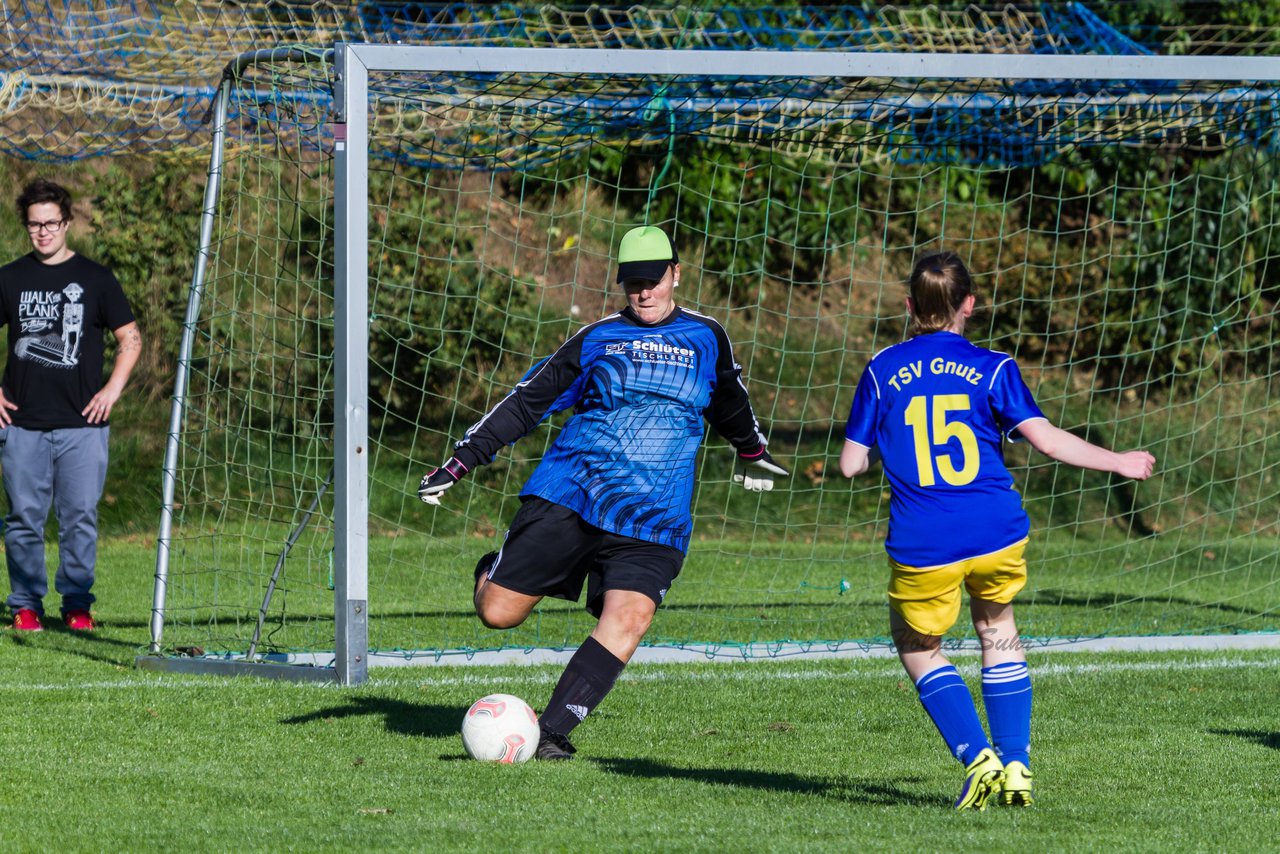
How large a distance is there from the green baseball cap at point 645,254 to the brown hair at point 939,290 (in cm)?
103

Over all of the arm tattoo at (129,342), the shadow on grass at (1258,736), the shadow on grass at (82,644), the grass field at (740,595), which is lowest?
the grass field at (740,595)

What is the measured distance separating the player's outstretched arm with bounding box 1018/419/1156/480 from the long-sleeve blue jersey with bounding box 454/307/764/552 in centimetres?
135

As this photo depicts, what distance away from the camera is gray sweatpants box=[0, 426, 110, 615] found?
782 cm

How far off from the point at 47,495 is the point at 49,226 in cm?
136

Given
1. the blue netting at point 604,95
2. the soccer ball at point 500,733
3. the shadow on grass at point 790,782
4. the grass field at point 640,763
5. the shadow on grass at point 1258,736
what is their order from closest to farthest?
1. the grass field at point 640,763
2. the shadow on grass at point 790,782
3. the soccer ball at point 500,733
4. the shadow on grass at point 1258,736
5. the blue netting at point 604,95

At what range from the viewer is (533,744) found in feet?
17.1

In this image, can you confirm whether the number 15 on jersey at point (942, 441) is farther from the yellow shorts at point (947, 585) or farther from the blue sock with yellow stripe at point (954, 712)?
the blue sock with yellow stripe at point (954, 712)

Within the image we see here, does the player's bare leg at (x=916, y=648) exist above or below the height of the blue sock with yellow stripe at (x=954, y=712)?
above

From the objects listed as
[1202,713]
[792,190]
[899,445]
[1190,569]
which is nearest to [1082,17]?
[792,190]

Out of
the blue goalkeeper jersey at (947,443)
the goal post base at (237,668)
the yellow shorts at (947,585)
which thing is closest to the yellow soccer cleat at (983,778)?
the yellow shorts at (947,585)

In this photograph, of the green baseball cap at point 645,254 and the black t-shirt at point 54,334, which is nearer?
the green baseball cap at point 645,254

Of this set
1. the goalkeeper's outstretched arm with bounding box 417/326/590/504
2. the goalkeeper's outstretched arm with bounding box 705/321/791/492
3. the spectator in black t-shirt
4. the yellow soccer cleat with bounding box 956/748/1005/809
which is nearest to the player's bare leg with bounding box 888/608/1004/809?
the yellow soccer cleat with bounding box 956/748/1005/809

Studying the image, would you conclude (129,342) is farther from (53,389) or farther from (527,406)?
(527,406)

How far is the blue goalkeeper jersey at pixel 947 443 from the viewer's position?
4.50 metres
